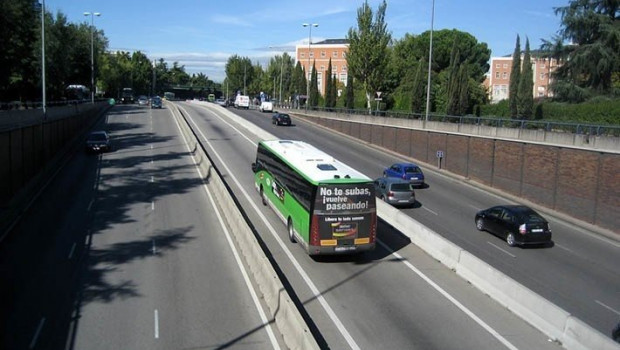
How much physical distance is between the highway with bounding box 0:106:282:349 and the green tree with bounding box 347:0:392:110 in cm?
4599

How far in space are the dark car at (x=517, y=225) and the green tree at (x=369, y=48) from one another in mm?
49621

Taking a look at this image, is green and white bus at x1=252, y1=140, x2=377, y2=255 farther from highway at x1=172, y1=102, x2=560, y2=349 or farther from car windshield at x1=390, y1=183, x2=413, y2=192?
car windshield at x1=390, y1=183, x2=413, y2=192

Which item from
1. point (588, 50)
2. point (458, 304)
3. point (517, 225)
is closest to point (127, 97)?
point (588, 50)

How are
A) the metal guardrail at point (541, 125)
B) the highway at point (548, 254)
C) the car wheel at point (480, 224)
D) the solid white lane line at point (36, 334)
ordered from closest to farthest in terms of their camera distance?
1. the solid white lane line at point (36, 334)
2. the highway at point (548, 254)
3. the car wheel at point (480, 224)
4. the metal guardrail at point (541, 125)

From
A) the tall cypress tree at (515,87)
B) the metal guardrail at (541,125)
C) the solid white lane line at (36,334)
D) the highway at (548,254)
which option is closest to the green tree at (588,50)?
the tall cypress tree at (515,87)

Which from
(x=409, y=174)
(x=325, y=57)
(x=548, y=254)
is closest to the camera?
(x=548, y=254)

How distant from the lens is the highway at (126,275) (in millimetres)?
12828

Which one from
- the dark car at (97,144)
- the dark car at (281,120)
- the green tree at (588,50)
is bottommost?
the dark car at (97,144)

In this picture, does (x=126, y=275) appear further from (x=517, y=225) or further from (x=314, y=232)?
(x=517, y=225)

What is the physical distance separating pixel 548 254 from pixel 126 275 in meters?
16.6

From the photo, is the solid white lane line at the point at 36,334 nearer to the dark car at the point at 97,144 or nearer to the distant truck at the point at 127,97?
the dark car at the point at 97,144

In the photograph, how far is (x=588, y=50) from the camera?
168 ft

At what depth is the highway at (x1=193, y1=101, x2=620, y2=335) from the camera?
17234 mm

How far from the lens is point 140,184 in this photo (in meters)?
31.2
